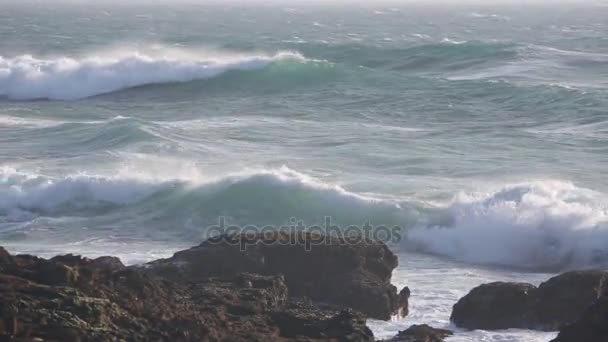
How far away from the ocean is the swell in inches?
1.6

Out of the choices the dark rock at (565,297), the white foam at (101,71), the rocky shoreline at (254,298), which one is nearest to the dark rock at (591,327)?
the rocky shoreline at (254,298)

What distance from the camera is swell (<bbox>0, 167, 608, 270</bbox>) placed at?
19625mm

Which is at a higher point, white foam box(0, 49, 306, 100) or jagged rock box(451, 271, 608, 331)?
white foam box(0, 49, 306, 100)

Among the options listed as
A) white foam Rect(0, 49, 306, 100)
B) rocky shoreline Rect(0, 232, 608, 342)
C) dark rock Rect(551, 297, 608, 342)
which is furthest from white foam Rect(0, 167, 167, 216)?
white foam Rect(0, 49, 306, 100)

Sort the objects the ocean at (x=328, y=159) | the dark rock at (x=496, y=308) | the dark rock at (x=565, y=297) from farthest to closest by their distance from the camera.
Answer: the ocean at (x=328, y=159) < the dark rock at (x=496, y=308) < the dark rock at (x=565, y=297)

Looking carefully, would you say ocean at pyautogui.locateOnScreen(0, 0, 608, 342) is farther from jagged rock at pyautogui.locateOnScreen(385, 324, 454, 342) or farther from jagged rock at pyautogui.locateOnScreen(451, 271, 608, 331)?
jagged rock at pyautogui.locateOnScreen(385, 324, 454, 342)

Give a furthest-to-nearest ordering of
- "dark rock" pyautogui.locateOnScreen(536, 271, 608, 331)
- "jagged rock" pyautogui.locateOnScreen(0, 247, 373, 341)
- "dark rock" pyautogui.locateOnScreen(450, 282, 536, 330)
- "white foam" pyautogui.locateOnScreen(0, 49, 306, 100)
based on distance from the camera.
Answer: "white foam" pyautogui.locateOnScreen(0, 49, 306, 100) → "dark rock" pyautogui.locateOnScreen(450, 282, 536, 330) → "dark rock" pyautogui.locateOnScreen(536, 271, 608, 331) → "jagged rock" pyautogui.locateOnScreen(0, 247, 373, 341)

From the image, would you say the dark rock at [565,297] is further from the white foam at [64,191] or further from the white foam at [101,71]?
the white foam at [101,71]

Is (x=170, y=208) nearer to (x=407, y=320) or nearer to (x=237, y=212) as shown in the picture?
(x=237, y=212)

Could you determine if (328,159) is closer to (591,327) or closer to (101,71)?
(591,327)

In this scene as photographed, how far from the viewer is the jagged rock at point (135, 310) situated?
9.47m

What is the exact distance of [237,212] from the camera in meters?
22.0

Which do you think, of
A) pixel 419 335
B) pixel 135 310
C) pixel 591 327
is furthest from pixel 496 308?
pixel 135 310

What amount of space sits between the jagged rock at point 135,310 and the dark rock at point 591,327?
1.78m
